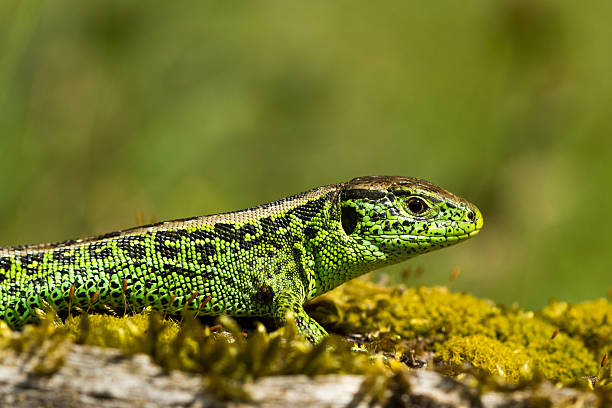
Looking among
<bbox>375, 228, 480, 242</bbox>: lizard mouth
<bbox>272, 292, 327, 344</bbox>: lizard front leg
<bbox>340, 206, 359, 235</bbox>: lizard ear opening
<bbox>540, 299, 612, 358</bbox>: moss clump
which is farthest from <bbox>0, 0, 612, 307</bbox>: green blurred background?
<bbox>272, 292, 327, 344</bbox>: lizard front leg

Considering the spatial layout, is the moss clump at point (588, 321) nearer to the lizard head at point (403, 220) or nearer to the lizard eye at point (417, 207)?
the lizard head at point (403, 220)

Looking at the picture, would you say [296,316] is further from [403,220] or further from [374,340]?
[403,220]

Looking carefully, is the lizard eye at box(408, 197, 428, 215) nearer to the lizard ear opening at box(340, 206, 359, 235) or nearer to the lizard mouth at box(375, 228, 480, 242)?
the lizard mouth at box(375, 228, 480, 242)

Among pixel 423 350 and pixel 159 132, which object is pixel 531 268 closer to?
pixel 423 350

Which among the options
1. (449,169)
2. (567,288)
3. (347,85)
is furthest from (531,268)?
(347,85)

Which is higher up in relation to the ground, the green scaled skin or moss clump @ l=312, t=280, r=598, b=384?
the green scaled skin

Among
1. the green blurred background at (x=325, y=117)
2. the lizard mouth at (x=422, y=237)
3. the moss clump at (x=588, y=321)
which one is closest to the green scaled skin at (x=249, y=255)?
the lizard mouth at (x=422, y=237)

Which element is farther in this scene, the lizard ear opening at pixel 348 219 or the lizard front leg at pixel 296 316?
the lizard ear opening at pixel 348 219

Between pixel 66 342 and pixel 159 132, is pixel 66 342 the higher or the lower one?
the lower one

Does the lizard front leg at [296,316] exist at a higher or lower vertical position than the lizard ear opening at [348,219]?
lower
